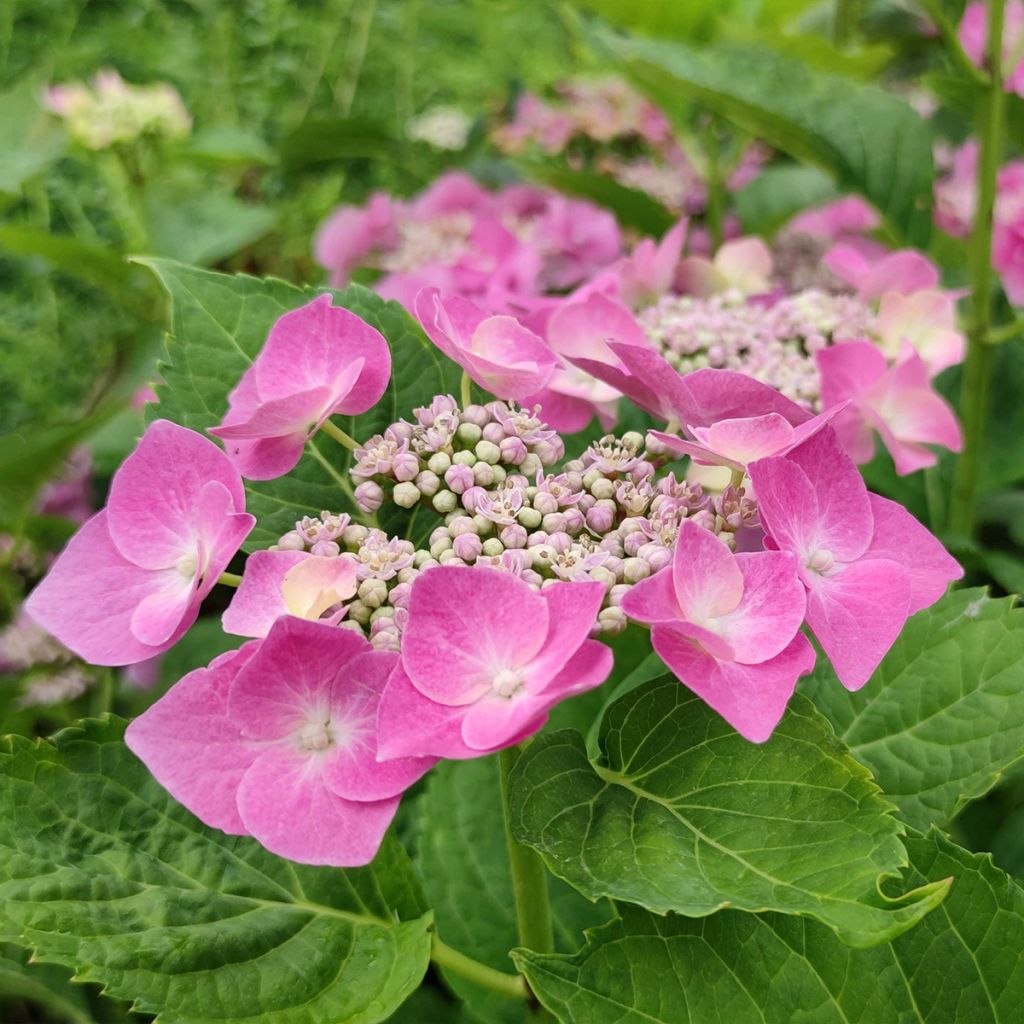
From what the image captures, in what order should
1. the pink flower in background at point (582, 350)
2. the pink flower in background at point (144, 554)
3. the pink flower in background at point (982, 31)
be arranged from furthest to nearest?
the pink flower in background at point (982, 31)
the pink flower in background at point (582, 350)
the pink flower in background at point (144, 554)

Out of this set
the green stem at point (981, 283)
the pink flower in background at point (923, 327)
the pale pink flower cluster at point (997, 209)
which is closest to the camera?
the pink flower in background at point (923, 327)

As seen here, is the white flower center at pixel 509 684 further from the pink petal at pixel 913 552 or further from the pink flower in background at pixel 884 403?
the pink flower in background at pixel 884 403

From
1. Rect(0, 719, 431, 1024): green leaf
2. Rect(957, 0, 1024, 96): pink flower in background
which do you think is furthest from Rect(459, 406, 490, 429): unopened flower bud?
Rect(957, 0, 1024, 96): pink flower in background

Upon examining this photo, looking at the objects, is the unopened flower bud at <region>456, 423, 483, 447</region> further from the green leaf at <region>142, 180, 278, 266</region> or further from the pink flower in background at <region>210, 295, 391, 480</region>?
the green leaf at <region>142, 180, 278, 266</region>

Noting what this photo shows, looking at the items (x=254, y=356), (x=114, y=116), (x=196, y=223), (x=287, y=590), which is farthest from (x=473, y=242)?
(x=287, y=590)

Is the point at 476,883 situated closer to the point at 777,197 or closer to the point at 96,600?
the point at 96,600

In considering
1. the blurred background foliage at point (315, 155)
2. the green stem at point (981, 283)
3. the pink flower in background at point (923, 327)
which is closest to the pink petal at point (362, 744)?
the blurred background foliage at point (315, 155)
